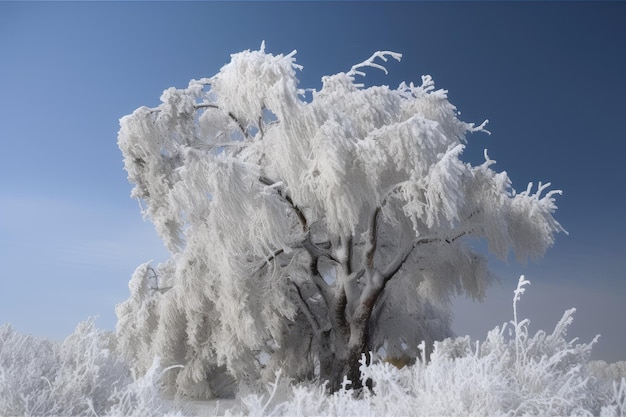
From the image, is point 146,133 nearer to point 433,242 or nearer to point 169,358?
point 169,358

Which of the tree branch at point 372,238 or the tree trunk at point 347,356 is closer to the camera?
the tree branch at point 372,238

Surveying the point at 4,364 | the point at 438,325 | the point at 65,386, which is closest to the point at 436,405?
the point at 65,386

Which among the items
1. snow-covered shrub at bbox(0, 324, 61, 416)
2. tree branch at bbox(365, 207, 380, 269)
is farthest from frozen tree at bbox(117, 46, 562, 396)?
snow-covered shrub at bbox(0, 324, 61, 416)

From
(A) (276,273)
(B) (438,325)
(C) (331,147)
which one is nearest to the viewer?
(C) (331,147)

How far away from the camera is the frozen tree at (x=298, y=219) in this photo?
8.13m

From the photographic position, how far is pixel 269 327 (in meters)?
9.59

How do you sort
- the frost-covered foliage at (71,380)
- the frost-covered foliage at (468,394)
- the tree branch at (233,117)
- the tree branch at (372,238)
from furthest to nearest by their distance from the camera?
the tree branch at (233,117) < the tree branch at (372,238) < the frost-covered foliage at (71,380) < the frost-covered foliage at (468,394)

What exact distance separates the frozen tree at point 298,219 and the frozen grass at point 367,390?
9.21 feet

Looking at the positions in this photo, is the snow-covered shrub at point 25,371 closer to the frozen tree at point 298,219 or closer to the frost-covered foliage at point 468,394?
the frost-covered foliage at point 468,394

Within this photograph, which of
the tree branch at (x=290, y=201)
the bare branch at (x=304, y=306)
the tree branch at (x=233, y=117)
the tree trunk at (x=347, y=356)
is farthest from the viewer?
the bare branch at (x=304, y=306)

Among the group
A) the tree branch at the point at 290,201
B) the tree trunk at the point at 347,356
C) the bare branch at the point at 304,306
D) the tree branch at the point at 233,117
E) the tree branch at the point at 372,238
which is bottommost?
the tree trunk at the point at 347,356

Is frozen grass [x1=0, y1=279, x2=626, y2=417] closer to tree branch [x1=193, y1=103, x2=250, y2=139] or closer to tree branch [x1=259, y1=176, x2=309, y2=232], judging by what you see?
tree branch [x1=259, y1=176, x2=309, y2=232]

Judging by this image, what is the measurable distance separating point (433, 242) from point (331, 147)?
2.76 m

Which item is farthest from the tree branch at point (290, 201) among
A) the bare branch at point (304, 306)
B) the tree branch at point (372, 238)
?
the bare branch at point (304, 306)
